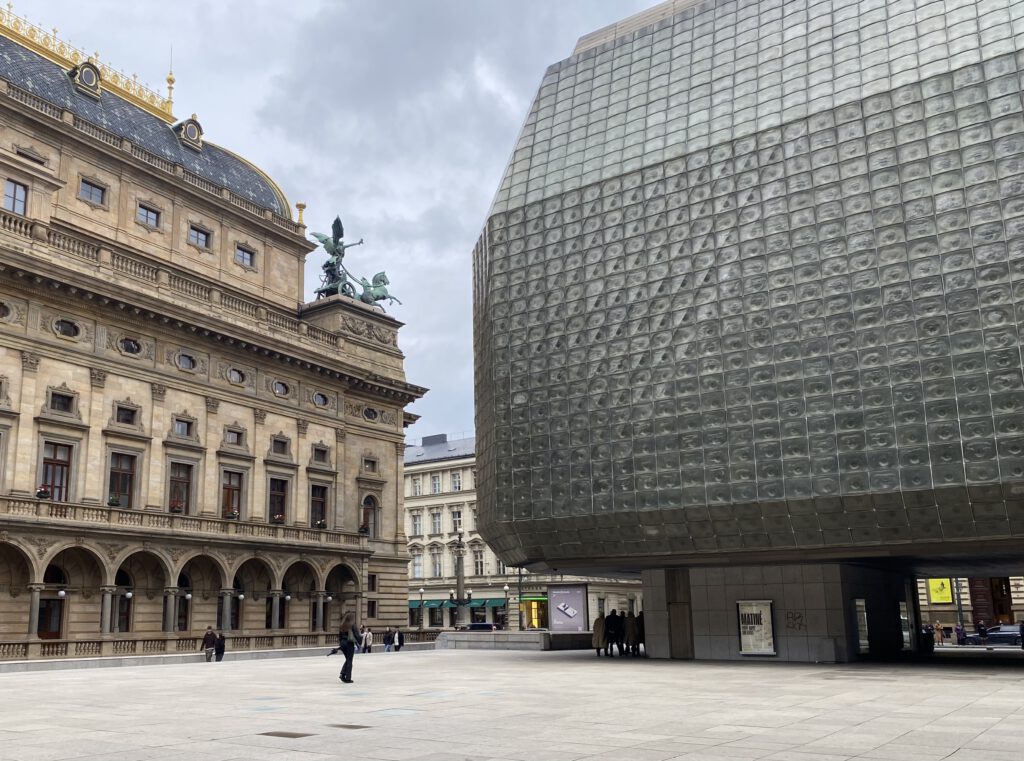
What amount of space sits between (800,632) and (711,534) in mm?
4893

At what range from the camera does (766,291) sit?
33.1 m

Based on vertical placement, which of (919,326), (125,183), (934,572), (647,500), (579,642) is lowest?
(579,642)

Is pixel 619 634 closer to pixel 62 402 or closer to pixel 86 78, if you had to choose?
pixel 62 402

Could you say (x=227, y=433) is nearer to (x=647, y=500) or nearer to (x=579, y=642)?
(x=579, y=642)

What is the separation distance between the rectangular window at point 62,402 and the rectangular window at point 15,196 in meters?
9.48

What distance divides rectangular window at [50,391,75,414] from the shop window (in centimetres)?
318

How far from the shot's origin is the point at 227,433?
5406 cm

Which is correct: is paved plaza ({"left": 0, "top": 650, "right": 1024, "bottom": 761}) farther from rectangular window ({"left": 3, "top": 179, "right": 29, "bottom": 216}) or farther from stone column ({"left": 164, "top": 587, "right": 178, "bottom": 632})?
rectangular window ({"left": 3, "top": 179, "right": 29, "bottom": 216})

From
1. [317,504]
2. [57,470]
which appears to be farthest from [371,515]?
[57,470]

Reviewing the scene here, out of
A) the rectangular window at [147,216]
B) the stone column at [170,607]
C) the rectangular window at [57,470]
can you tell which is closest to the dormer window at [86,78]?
the rectangular window at [147,216]

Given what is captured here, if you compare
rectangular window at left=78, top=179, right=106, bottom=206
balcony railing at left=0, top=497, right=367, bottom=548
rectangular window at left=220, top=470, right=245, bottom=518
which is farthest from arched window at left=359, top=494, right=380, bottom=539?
→ rectangular window at left=78, top=179, right=106, bottom=206

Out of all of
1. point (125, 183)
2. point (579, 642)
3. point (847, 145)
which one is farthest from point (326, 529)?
point (847, 145)

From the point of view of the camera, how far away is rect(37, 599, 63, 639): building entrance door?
4434cm

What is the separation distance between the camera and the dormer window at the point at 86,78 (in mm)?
55606
